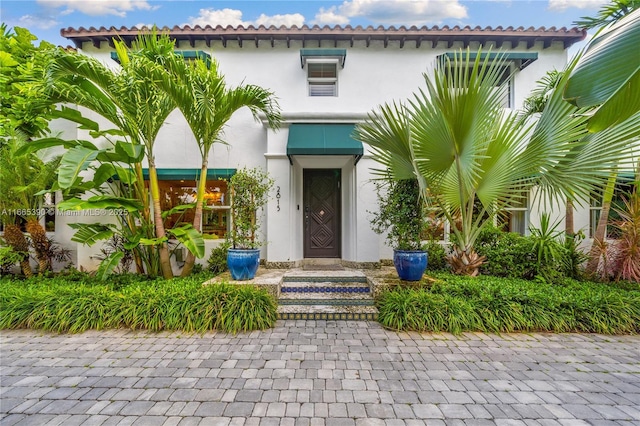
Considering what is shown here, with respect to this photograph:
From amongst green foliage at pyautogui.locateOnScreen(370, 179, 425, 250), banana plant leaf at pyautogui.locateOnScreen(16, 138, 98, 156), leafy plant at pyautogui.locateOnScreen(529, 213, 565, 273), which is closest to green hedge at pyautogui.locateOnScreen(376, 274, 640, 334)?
green foliage at pyautogui.locateOnScreen(370, 179, 425, 250)

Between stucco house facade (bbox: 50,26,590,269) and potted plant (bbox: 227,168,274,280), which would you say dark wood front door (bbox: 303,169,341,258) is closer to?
stucco house facade (bbox: 50,26,590,269)

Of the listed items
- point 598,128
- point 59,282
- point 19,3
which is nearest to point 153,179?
point 59,282

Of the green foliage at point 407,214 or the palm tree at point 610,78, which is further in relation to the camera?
the green foliage at point 407,214

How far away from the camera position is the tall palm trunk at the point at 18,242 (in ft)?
24.4

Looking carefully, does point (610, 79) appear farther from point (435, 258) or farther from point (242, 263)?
point (435, 258)

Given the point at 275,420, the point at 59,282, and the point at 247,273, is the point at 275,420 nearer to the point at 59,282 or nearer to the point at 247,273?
the point at 247,273

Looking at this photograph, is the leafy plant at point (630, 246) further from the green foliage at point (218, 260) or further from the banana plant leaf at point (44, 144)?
the banana plant leaf at point (44, 144)

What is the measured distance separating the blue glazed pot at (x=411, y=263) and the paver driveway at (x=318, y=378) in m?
1.51

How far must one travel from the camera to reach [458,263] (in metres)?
6.82

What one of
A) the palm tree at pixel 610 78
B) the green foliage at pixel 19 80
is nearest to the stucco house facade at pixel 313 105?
the green foliage at pixel 19 80

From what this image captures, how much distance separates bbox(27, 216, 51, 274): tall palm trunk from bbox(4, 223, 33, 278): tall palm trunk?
19 centimetres

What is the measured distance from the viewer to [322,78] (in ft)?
29.7

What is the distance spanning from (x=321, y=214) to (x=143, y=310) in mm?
5554

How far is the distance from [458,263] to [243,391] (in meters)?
5.71
